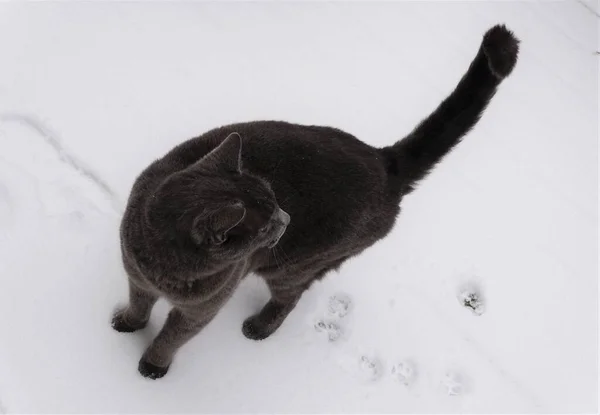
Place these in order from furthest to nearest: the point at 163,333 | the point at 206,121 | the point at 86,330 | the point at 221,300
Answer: the point at 206,121 → the point at 86,330 → the point at 163,333 → the point at 221,300

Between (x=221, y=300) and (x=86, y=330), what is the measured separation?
72cm

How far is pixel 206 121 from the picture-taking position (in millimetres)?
2775

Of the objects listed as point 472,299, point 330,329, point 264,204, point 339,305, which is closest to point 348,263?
point 339,305

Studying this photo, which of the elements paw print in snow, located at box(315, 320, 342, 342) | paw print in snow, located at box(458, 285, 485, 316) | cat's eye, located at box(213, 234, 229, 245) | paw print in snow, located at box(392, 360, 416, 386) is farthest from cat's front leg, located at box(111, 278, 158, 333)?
paw print in snow, located at box(458, 285, 485, 316)

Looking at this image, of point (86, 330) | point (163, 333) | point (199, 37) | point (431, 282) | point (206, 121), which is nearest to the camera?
point (163, 333)

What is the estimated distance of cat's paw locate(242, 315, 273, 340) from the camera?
2.32m

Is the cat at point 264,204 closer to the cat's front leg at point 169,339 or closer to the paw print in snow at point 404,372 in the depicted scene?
the cat's front leg at point 169,339

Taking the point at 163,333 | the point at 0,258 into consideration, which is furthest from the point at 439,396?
the point at 0,258

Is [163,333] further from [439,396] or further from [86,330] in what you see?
[439,396]

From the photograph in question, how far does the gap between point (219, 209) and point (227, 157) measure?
0.90ft

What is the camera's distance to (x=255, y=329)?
2.32 m

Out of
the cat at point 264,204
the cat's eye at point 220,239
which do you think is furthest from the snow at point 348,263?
the cat's eye at point 220,239

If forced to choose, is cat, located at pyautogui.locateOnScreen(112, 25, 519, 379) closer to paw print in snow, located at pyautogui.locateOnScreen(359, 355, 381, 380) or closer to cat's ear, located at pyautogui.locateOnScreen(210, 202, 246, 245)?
cat's ear, located at pyautogui.locateOnScreen(210, 202, 246, 245)

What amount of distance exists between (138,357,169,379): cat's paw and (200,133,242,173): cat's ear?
1003 mm
